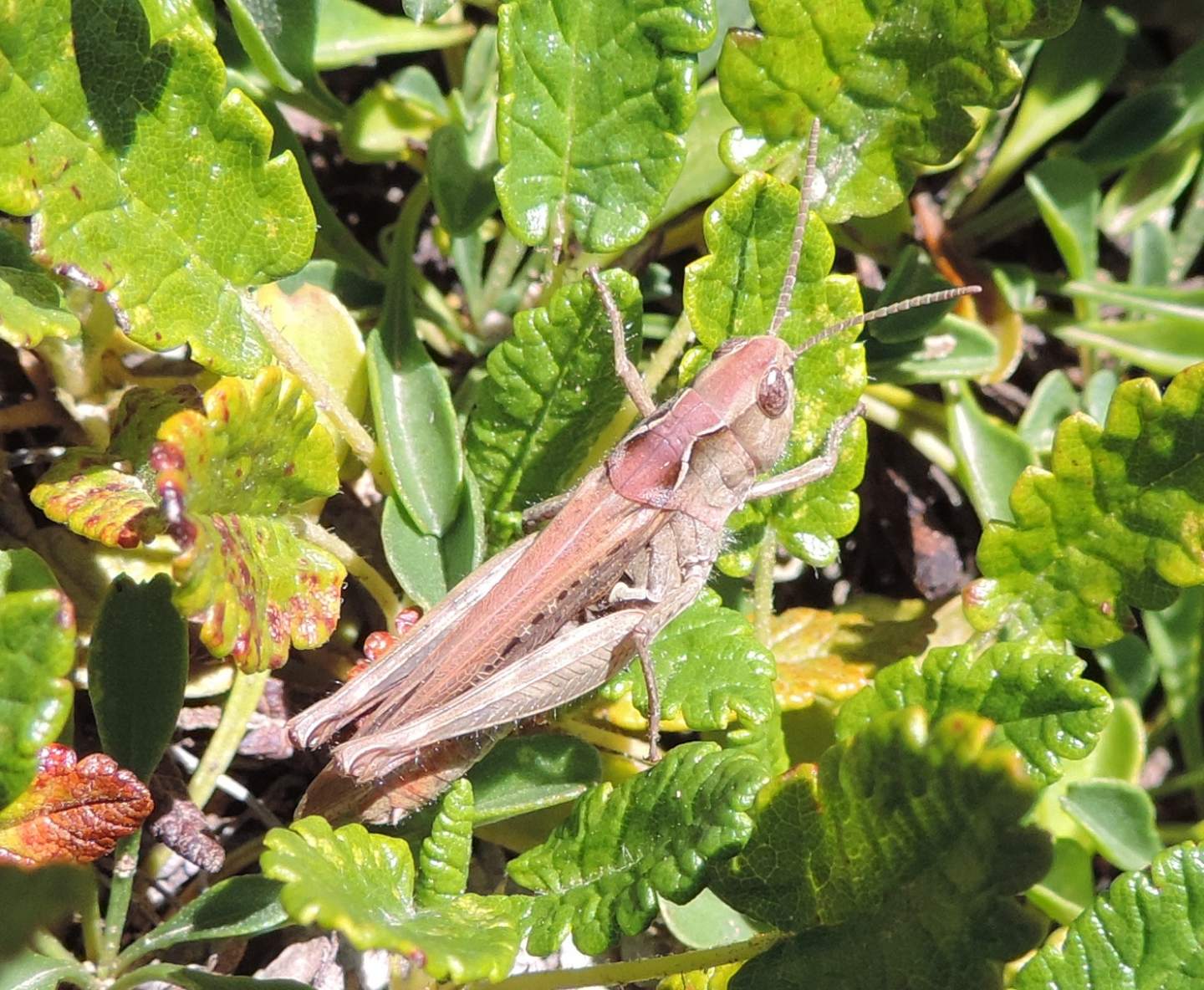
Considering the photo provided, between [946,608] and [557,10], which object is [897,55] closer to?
[557,10]

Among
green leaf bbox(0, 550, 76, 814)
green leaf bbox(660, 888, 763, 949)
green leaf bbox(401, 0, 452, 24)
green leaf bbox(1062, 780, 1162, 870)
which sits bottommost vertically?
green leaf bbox(1062, 780, 1162, 870)

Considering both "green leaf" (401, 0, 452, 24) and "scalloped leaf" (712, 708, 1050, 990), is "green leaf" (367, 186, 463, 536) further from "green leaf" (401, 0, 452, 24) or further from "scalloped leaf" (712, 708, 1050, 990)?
"scalloped leaf" (712, 708, 1050, 990)

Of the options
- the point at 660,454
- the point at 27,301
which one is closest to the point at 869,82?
the point at 660,454

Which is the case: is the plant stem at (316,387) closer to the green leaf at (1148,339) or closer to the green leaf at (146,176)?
the green leaf at (146,176)

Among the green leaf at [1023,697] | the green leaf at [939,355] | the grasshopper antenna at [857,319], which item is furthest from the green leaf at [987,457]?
the green leaf at [1023,697]

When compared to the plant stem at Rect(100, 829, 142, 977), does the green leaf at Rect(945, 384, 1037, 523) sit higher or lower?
lower

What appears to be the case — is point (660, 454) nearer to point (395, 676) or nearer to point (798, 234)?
point (798, 234)

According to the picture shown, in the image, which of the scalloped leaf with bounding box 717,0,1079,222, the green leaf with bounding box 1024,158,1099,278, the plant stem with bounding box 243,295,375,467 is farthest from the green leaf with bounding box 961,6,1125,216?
the plant stem with bounding box 243,295,375,467
